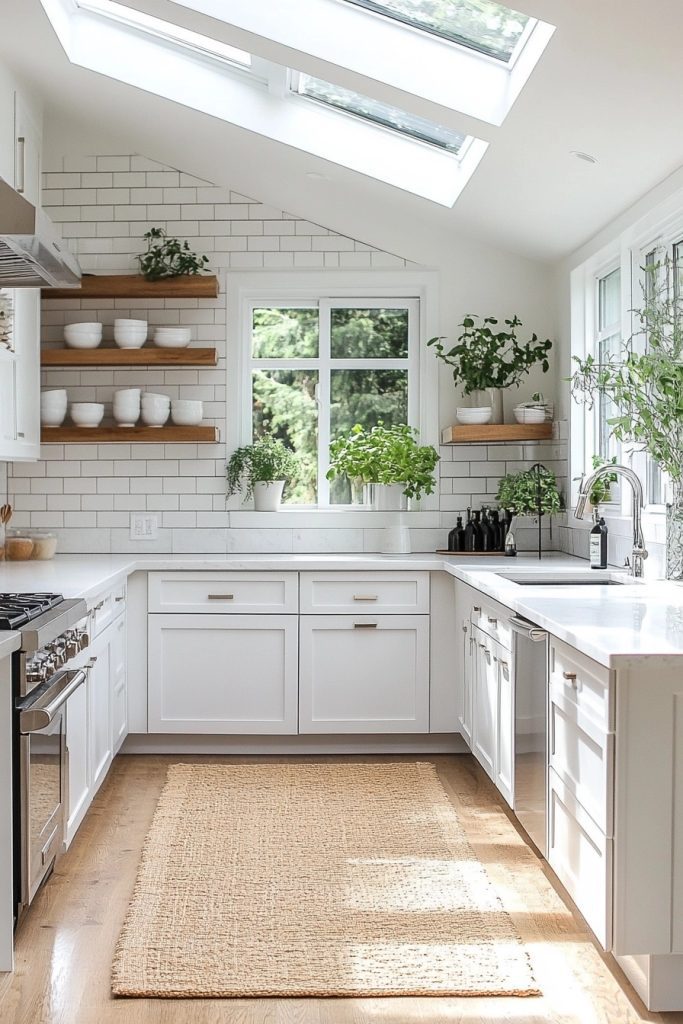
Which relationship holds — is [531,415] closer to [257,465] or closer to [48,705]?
[257,465]

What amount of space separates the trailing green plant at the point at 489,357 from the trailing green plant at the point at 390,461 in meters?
0.39

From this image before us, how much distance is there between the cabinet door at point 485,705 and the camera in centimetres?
352

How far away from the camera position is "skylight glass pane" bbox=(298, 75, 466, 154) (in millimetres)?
4086

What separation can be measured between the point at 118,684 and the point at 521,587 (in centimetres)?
175

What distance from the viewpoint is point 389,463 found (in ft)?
15.2

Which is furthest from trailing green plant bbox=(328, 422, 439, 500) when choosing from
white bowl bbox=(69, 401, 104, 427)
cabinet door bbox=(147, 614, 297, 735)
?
white bowl bbox=(69, 401, 104, 427)

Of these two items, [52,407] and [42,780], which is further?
[52,407]

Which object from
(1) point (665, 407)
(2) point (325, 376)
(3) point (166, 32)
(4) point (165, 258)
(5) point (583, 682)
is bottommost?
(5) point (583, 682)

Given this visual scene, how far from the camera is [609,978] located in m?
2.46

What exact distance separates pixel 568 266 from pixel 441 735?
2240 mm

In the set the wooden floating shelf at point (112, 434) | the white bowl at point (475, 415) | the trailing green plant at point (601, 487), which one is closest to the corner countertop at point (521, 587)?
the trailing green plant at point (601, 487)

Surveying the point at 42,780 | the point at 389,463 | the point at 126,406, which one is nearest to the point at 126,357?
the point at 126,406

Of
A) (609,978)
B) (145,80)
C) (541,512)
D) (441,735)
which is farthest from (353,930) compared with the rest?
(145,80)

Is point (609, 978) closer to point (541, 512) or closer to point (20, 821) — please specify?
point (20, 821)
